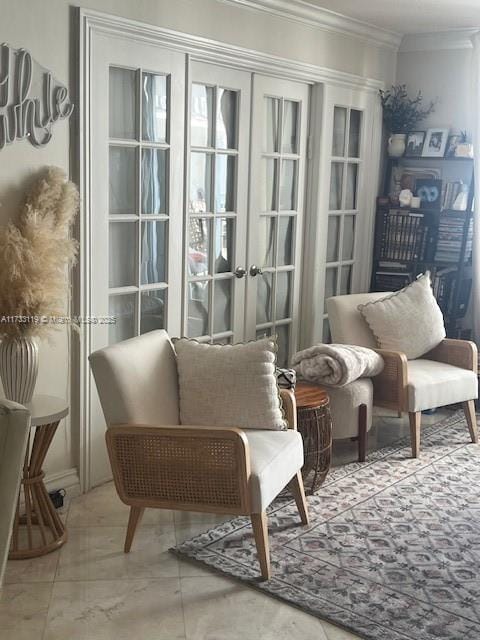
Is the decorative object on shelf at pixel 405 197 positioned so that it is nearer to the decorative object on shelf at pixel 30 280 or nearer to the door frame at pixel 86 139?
the door frame at pixel 86 139

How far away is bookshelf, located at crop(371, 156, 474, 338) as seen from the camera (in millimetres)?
5520

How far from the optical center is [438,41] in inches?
217

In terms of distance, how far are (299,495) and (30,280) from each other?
1406mm

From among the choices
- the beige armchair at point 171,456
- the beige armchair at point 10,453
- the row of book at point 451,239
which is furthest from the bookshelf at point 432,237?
the beige armchair at point 10,453

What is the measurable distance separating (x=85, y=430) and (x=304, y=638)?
1.53m

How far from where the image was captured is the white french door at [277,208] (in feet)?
15.4

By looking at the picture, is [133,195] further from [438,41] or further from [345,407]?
[438,41]

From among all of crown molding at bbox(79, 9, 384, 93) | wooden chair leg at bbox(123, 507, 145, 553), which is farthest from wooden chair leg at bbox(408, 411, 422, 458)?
crown molding at bbox(79, 9, 384, 93)

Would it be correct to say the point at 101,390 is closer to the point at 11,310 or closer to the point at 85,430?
the point at 11,310

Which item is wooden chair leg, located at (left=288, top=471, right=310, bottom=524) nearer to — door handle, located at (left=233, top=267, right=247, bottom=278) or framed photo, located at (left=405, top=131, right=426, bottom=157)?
door handle, located at (left=233, top=267, right=247, bottom=278)

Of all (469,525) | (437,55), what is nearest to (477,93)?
(437,55)

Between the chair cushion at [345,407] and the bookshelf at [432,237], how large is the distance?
1.52m

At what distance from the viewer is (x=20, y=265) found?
123 inches

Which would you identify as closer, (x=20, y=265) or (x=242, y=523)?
(x=20, y=265)
